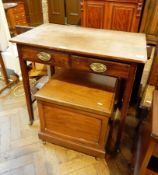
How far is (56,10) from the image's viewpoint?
4.07 metres

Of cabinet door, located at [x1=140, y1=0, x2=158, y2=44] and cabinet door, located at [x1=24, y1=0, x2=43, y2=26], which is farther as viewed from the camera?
cabinet door, located at [x1=24, y1=0, x2=43, y2=26]

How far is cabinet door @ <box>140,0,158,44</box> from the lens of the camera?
101 inches

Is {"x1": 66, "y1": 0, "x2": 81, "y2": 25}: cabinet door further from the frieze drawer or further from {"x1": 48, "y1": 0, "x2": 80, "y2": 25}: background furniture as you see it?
the frieze drawer

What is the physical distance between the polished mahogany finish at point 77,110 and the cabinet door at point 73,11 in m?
3.01

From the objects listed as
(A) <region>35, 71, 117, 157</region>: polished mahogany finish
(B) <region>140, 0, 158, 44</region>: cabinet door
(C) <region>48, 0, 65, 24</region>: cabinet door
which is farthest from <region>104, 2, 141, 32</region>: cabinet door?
(C) <region>48, 0, 65, 24</region>: cabinet door

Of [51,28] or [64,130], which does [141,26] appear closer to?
[51,28]

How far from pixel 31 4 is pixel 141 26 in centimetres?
277

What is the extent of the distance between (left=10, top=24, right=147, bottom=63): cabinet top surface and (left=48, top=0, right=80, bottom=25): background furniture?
291 centimetres

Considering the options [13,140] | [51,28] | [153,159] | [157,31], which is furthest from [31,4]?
[153,159]

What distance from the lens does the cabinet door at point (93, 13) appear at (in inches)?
101

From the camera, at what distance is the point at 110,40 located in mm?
1111

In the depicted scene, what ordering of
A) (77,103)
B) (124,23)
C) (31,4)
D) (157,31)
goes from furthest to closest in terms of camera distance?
(31,4) < (157,31) < (124,23) < (77,103)

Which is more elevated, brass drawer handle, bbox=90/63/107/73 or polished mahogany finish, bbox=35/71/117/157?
brass drawer handle, bbox=90/63/107/73

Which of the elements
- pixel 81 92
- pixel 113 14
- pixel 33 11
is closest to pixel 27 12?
pixel 33 11
